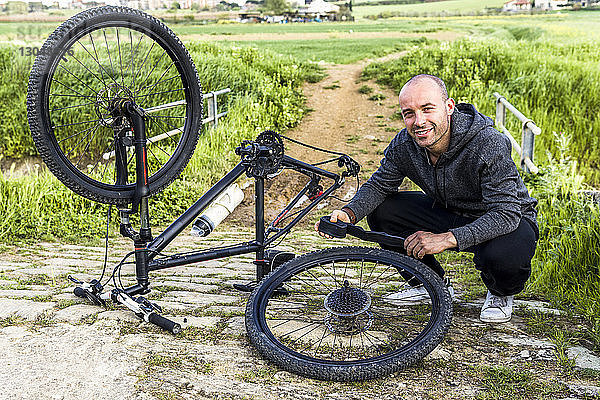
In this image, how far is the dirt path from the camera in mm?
2551

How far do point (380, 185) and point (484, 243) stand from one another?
680mm

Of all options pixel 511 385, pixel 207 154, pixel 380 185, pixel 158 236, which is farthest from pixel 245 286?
pixel 207 154

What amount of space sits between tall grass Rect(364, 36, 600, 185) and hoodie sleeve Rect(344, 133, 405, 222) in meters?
5.58

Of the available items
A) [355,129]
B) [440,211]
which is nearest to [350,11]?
[355,129]

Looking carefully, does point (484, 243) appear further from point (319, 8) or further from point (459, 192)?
point (319, 8)

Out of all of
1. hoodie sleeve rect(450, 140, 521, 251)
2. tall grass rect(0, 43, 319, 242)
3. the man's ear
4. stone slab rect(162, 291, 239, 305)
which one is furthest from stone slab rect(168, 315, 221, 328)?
tall grass rect(0, 43, 319, 242)

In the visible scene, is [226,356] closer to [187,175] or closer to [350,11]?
[187,175]

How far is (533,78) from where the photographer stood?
34.8 ft

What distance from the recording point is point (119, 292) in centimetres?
329

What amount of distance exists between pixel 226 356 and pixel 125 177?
3.97 feet

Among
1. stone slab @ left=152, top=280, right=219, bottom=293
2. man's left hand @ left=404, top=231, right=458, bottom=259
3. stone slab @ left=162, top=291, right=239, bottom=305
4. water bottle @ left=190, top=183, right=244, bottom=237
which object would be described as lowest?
stone slab @ left=152, top=280, right=219, bottom=293

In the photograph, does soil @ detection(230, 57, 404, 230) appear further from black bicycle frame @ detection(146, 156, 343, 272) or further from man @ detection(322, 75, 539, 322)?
man @ detection(322, 75, 539, 322)

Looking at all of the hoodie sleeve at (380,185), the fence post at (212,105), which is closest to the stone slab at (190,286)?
the hoodie sleeve at (380,185)

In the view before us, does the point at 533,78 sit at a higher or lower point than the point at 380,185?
higher
